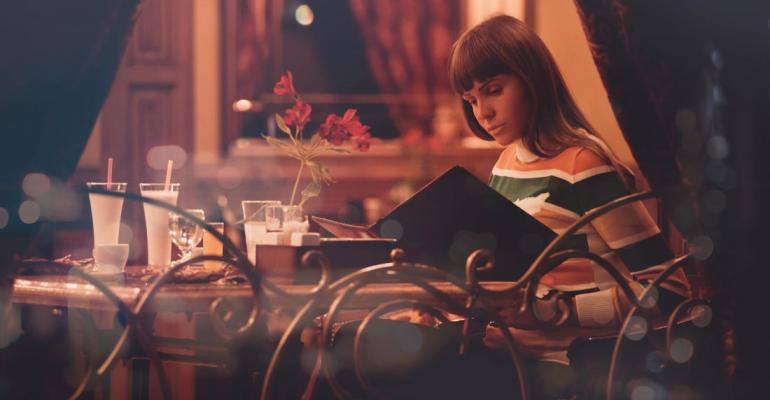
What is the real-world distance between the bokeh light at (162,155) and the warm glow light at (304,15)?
1341 millimetres

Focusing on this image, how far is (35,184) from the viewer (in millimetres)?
1190

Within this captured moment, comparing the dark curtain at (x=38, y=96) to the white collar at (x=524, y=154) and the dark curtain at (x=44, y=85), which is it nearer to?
the dark curtain at (x=44, y=85)

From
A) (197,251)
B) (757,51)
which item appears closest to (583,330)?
(757,51)

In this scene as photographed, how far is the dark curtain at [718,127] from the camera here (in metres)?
1.33

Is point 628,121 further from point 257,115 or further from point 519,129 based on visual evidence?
point 257,115

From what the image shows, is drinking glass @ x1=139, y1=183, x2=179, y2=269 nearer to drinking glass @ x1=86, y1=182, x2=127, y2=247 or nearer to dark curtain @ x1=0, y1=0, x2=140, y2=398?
drinking glass @ x1=86, y1=182, x2=127, y2=247

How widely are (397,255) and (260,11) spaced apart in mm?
5004

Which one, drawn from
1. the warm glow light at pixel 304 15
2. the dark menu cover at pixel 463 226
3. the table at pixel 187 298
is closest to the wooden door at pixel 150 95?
the warm glow light at pixel 304 15

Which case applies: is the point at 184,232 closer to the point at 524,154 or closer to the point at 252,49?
the point at 524,154

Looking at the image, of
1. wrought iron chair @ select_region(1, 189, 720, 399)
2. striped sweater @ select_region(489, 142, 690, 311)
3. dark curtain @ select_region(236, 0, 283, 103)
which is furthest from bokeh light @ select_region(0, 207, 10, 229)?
dark curtain @ select_region(236, 0, 283, 103)

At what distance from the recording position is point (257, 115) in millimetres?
5828

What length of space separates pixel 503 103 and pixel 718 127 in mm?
570

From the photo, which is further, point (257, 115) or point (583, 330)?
point (257, 115)

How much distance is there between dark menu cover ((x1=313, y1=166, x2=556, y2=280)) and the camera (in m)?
1.40
